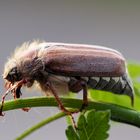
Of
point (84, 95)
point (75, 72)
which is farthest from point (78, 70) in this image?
point (84, 95)

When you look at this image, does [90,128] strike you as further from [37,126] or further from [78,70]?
[78,70]

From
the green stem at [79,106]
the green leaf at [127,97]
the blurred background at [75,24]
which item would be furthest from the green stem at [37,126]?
the blurred background at [75,24]

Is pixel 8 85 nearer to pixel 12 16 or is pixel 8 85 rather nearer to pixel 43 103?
pixel 43 103

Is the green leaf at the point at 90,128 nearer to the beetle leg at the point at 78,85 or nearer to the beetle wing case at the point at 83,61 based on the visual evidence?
the beetle leg at the point at 78,85

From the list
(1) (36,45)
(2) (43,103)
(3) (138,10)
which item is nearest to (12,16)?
(3) (138,10)

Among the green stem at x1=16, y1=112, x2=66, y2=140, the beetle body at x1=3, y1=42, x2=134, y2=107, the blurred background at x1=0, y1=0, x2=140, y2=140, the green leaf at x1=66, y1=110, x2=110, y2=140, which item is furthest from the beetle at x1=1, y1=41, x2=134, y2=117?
the blurred background at x1=0, y1=0, x2=140, y2=140

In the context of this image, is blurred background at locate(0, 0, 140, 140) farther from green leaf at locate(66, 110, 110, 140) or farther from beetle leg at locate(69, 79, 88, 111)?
green leaf at locate(66, 110, 110, 140)

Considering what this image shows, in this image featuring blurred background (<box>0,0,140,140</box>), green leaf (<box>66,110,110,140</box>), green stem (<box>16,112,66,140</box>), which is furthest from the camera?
blurred background (<box>0,0,140,140</box>)
